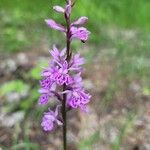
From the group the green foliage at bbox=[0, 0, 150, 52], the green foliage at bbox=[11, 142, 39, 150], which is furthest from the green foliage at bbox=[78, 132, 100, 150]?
the green foliage at bbox=[0, 0, 150, 52]

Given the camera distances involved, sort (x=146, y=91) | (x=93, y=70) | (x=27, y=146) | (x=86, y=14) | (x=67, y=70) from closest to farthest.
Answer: (x=67, y=70) → (x=27, y=146) → (x=146, y=91) → (x=93, y=70) → (x=86, y=14)

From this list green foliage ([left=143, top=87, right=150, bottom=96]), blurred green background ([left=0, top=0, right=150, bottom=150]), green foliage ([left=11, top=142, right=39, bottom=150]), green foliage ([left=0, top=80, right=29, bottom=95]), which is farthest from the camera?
green foliage ([left=143, top=87, right=150, bottom=96])

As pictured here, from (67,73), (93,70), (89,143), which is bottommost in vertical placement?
(89,143)

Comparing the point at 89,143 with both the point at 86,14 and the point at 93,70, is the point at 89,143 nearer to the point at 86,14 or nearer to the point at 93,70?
the point at 93,70

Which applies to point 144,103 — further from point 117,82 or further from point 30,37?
point 30,37

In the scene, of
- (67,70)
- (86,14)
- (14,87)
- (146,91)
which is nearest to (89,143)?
(14,87)

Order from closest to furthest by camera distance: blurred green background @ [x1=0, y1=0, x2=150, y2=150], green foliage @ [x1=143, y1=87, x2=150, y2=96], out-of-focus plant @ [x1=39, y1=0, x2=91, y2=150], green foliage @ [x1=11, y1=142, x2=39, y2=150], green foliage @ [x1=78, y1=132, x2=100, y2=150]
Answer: out-of-focus plant @ [x1=39, y1=0, x2=91, y2=150]
green foliage @ [x1=11, y1=142, x2=39, y2=150]
green foliage @ [x1=78, y1=132, x2=100, y2=150]
blurred green background @ [x1=0, y1=0, x2=150, y2=150]
green foliage @ [x1=143, y1=87, x2=150, y2=96]

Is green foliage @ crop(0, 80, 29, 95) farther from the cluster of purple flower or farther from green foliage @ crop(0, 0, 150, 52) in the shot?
the cluster of purple flower

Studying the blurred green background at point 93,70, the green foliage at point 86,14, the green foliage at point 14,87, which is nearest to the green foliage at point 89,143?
the blurred green background at point 93,70
